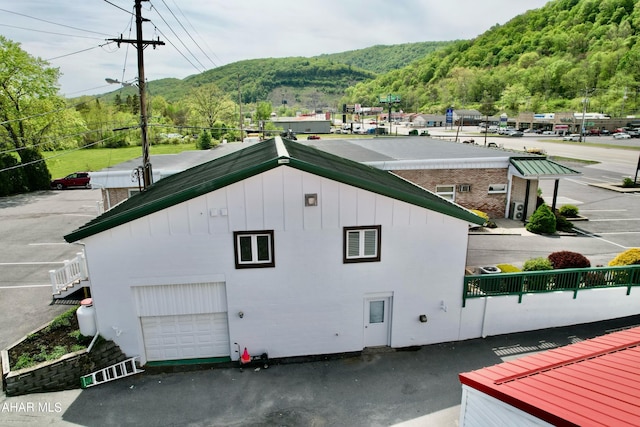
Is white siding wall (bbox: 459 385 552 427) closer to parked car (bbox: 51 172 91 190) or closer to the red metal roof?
the red metal roof

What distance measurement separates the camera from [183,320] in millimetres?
11828

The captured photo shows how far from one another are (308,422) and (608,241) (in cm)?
2007

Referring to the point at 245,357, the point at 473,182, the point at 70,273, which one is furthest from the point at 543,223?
the point at 70,273

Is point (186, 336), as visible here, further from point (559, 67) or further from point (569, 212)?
point (559, 67)

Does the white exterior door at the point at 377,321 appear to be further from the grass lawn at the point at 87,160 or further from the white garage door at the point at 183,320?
the grass lawn at the point at 87,160

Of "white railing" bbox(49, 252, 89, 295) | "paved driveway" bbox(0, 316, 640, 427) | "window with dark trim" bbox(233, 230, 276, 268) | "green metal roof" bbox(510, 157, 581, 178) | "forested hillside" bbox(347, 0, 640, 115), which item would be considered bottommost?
"paved driveway" bbox(0, 316, 640, 427)

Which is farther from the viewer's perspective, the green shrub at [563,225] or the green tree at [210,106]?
the green tree at [210,106]

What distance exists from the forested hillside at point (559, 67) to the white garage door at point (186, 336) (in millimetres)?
93305

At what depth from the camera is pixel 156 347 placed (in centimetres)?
1187

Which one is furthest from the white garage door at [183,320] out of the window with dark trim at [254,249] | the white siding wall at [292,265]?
the window with dark trim at [254,249]

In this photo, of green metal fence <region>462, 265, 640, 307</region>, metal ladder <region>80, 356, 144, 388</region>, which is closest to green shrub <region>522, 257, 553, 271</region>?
green metal fence <region>462, 265, 640, 307</region>

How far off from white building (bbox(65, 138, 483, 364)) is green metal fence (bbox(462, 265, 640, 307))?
916 millimetres

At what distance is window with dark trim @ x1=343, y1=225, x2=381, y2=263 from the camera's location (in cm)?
1162

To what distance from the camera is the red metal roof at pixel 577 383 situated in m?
5.48
